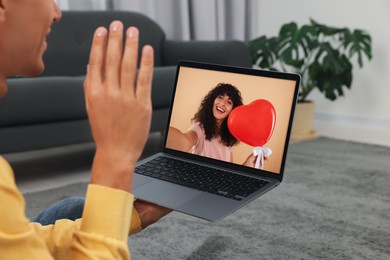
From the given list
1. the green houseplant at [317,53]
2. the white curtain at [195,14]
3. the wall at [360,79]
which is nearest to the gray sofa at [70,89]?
the white curtain at [195,14]

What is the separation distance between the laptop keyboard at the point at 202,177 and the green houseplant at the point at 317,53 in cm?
211

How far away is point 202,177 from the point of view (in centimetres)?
87

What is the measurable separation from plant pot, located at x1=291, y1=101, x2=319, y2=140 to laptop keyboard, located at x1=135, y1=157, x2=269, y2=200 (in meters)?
2.16

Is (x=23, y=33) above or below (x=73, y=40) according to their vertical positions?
above

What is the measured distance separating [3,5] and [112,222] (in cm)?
23

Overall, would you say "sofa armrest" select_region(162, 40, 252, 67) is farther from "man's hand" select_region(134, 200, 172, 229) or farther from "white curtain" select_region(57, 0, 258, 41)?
"man's hand" select_region(134, 200, 172, 229)

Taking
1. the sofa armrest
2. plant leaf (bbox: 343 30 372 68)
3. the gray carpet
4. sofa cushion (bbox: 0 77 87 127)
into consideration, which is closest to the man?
the gray carpet

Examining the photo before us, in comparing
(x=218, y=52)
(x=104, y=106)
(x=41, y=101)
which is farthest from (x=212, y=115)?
(x=218, y=52)

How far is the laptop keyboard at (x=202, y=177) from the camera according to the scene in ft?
2.72

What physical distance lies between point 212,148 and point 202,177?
0.25 feet

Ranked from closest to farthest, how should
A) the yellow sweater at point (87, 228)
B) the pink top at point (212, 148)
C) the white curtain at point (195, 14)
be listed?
the yellow sweater at point (87, 228) < the pink top at point (212, 148) < the white curtain at point (195, 14)

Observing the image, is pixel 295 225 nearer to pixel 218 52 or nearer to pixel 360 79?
pixel 218 52

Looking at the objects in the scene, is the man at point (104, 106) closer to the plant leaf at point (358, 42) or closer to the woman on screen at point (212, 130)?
the woman on screen at point (212, 130)

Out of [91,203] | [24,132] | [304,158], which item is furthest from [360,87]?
[91,203]
